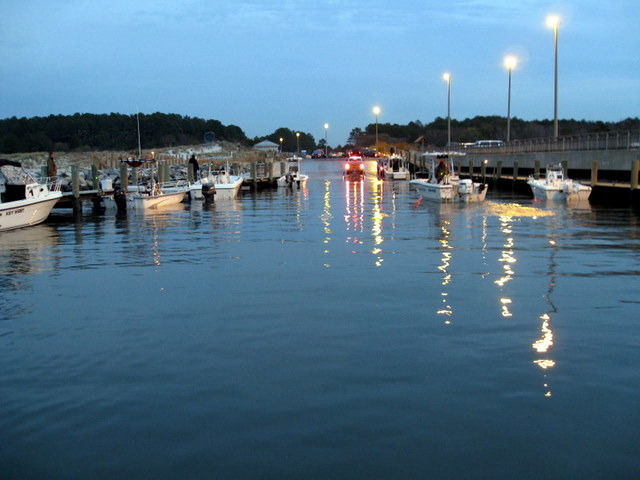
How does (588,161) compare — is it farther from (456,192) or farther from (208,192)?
(208,192)

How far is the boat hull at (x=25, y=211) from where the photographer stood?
2775 centimetres

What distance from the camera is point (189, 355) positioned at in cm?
1034

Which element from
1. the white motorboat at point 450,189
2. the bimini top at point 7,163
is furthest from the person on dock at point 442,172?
the bimini top at point 7,163

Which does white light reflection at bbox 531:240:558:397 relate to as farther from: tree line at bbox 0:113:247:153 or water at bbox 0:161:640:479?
tree line at bbox 0:113:247:153

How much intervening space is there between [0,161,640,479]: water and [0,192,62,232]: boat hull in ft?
24.4

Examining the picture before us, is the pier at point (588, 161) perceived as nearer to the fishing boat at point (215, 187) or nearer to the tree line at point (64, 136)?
the fishing boat at point (215, 187)

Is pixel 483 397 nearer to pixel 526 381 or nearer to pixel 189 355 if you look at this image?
pixel 526 381

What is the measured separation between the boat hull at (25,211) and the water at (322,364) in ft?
24.4

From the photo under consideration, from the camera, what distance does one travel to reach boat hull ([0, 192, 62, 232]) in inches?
1093

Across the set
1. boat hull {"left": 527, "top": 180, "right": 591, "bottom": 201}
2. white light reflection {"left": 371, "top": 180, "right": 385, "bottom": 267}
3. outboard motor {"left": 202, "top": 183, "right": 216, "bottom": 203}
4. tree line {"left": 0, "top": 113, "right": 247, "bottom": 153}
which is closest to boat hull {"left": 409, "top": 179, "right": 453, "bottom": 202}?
white light reflection {"left": 371, "top": 180, "right": 385, "bottom": 267}

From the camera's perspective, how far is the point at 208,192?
144ft

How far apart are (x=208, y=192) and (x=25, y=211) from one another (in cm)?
1574

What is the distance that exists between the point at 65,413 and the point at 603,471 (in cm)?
543

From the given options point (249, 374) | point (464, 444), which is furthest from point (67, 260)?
point (464, 444)
